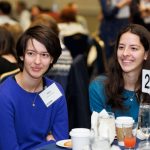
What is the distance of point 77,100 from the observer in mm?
4316

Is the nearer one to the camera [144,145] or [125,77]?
[144,145]

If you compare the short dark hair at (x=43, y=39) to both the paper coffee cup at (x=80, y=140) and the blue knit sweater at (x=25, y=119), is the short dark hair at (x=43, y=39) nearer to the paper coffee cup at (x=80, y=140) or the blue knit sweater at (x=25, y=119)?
the blue knit sweater at (x=25, y=119)

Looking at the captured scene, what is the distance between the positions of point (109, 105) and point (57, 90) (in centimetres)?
37

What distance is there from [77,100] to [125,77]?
1295 millimetres

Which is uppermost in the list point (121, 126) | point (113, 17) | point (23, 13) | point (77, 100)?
point (23, 13)

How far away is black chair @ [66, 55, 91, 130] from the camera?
4309 mm

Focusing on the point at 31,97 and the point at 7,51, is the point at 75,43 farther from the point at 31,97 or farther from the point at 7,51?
the point at 31,97

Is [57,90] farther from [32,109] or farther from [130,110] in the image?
[130,110]

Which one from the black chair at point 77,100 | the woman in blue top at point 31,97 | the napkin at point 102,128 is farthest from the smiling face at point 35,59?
the black chair at point 77,100

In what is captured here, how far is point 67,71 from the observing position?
458 cm

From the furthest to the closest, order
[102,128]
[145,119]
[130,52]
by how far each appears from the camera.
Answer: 1. [130,52]
2. [145,119]
3. [102,128]

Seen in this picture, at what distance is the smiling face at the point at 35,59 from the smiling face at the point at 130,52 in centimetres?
49

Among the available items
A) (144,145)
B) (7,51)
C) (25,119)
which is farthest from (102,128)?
(7,51)

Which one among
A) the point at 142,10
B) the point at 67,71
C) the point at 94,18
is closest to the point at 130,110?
the point at 67,71
